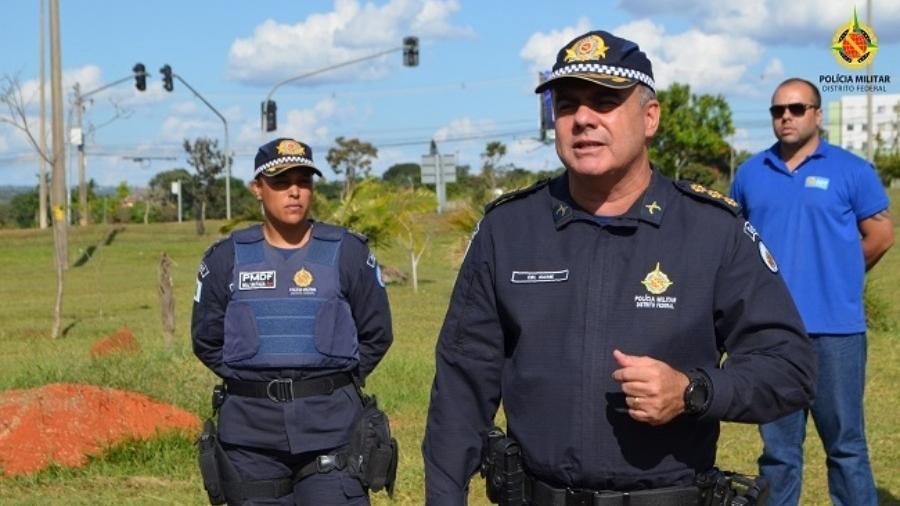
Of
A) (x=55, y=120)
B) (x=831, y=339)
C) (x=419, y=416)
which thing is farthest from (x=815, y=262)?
(x=55, y=120)

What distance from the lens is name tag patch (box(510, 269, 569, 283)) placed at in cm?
310

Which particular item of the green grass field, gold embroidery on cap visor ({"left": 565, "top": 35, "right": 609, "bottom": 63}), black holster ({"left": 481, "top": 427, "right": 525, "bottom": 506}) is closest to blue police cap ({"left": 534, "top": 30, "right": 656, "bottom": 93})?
gold embroidery on cap visor ({"left": 565, "top": 35, "right": 609, "bottom": 63})

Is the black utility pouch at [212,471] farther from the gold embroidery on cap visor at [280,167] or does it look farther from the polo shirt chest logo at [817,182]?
the polo shirt chest logo at [817,182]

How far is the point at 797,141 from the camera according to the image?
5.66 metres

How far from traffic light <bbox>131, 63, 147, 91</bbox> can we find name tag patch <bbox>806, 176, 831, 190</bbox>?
34109mm

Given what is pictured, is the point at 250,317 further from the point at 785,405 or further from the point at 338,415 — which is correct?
the point at 785,405

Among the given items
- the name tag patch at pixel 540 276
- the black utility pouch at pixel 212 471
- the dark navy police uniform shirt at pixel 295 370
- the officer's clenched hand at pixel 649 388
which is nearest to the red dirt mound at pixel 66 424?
the dark navy police uniform shirt at pixel 295 370

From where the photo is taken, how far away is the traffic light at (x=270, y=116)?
114ft

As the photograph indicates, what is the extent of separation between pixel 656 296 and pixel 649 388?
1.12ft

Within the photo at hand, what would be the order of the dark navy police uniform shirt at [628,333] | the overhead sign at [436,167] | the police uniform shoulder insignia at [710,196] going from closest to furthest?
the dark navy police uniform shirt at [628,333] → the police uniform shoulder insignia at [710,196] → the overhead sign at [436,167]

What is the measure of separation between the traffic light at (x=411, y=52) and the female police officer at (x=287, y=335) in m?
29.1

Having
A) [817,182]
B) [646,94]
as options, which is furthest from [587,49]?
[817,182]

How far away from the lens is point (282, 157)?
5.77 metres

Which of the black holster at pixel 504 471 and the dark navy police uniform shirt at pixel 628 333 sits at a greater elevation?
the dark navy police uniform shirt at pixel 628 333
